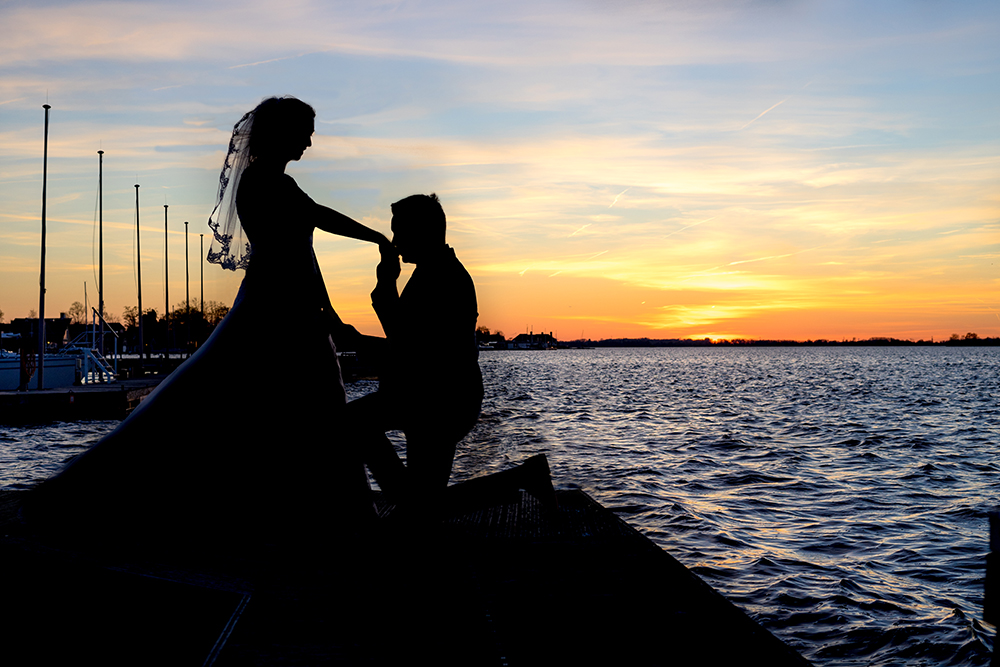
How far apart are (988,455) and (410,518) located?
20749mm

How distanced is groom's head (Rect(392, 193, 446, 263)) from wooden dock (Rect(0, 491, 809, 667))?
1544 mm

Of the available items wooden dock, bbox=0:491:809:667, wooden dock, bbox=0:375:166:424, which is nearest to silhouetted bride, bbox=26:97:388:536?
wooden dock, bbox=0:491:809:667

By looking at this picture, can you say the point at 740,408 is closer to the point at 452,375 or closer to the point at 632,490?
the point at 632,490

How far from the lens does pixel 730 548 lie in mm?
8930

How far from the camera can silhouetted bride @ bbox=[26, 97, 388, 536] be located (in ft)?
11.8

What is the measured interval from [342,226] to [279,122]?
24.3 inches

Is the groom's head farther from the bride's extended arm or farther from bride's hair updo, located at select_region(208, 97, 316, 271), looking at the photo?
bride's hair updo, located at select_region(208, 97, 316, 271)

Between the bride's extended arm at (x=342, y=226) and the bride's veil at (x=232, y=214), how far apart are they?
0.55 m

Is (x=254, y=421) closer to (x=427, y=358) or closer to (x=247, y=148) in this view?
(x=427, y=358)

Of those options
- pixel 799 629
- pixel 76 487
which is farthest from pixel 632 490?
pixel 76 487

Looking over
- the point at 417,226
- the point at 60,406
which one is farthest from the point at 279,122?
the point at 60,406

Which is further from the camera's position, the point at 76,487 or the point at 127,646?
the point at 76,487

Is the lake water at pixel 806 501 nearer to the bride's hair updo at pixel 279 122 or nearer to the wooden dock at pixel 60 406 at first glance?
the wooden dock at pixel 60 406

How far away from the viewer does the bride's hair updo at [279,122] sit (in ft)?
12.3
